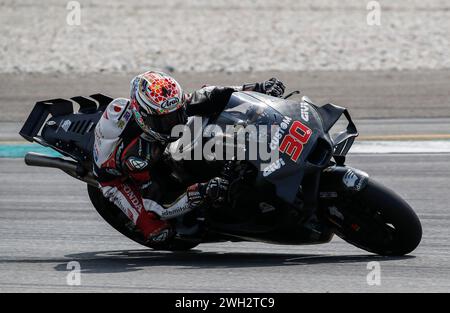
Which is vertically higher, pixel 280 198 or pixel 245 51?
pixel 280 198

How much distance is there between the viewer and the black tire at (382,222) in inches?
258

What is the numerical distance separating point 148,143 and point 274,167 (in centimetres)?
95

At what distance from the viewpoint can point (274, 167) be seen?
256 inches

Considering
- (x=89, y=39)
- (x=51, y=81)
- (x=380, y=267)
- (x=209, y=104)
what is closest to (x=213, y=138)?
(x=209, y=104)

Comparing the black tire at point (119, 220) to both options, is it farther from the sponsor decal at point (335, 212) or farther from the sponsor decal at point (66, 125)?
the sponsor decal at point (335, 212)

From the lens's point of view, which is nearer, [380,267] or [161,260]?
[380,267]

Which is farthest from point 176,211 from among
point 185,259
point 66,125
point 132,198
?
point 66,125

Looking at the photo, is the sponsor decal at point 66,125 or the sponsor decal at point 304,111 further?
the sponsor decal at point 66,125

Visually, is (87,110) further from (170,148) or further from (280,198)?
(280,198)

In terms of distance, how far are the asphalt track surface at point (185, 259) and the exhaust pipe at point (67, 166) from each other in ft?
1.86

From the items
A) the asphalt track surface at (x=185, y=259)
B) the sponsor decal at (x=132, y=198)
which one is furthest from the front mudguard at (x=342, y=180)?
the sponsor decal at (x=132, y=198)

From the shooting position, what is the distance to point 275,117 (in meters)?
6.68

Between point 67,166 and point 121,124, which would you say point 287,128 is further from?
point 67,166
